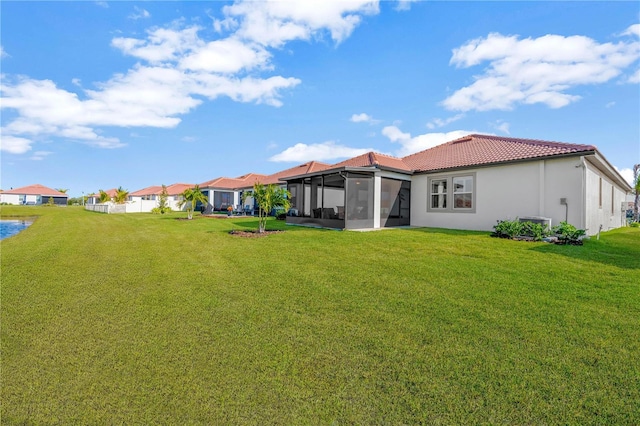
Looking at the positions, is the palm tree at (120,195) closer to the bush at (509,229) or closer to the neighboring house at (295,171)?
the neighboring house at (295,171)

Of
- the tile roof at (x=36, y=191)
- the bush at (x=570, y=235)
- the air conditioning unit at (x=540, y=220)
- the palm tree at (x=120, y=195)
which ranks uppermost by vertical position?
the tile roof at (x=36, y=191)

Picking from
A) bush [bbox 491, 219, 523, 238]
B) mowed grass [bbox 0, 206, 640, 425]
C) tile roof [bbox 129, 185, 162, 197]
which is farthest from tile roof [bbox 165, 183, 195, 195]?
bush [bbox 491, 219, 523, 238]

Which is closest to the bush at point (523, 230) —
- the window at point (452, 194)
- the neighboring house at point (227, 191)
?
the window at point (452, 194)

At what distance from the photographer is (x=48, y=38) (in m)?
12.5

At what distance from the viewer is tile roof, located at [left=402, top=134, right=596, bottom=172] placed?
36.7ft

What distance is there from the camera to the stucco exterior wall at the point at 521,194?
10.4m

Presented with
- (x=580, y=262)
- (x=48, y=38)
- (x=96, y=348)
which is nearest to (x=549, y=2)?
(x=580, y=262)

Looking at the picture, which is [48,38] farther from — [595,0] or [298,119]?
[595,0]

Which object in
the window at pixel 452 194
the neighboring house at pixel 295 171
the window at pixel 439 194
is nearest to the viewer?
the window at pixel 452 194

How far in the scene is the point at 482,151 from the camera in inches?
560

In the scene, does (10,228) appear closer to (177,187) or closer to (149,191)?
(177,187)

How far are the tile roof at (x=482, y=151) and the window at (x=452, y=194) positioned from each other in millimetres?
663

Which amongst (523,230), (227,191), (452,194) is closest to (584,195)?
(523,230)

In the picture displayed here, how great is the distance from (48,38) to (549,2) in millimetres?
20368
